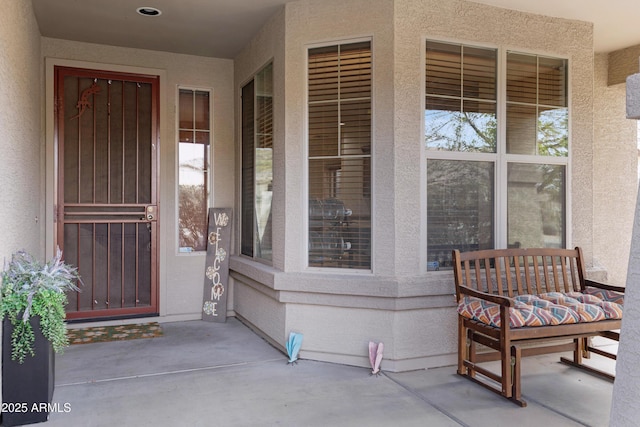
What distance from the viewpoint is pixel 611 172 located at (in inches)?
210

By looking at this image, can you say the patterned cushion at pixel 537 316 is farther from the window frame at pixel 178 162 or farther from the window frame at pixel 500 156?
the window frame at pixel 178 162

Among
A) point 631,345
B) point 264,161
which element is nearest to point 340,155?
point 264,161

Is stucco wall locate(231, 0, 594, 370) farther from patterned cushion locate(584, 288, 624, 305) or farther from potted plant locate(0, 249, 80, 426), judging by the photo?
potted plant locate(0, 249, 80, 426)

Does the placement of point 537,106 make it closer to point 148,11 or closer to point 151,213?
point 148,11

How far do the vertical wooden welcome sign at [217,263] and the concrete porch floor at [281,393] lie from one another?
116 centimetres

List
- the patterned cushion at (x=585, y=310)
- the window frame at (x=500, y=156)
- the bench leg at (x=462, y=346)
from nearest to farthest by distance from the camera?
the patterned cushion at (x=585, y=310) → the bench leg at (x=462, y=346) → the window frame at (x=500, y=156)

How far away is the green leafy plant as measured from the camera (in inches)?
106

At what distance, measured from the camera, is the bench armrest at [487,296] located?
3.05m

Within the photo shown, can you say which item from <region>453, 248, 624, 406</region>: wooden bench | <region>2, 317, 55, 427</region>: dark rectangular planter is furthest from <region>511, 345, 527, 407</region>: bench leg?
<region>2, 317, 55, 427</region>: dark rectangular planter

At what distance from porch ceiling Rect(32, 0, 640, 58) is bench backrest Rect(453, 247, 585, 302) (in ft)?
6.67

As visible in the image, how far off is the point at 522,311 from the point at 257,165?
2.79 m

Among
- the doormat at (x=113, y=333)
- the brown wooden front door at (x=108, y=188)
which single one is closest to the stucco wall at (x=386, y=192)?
the doormat at (x=113, y=333)

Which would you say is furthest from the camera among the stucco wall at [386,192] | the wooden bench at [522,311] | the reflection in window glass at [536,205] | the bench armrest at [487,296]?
the reflection in window glass at [536,205]

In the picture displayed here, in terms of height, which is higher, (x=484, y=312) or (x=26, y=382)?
(x=484, y=312)
